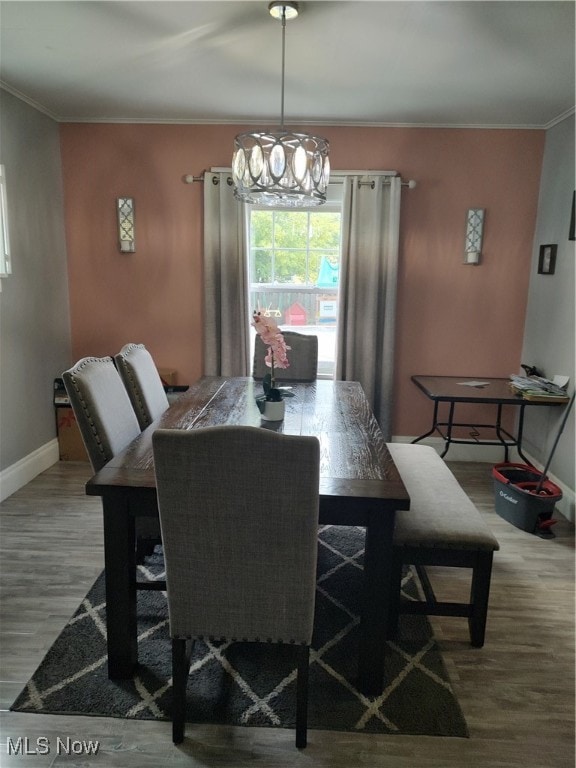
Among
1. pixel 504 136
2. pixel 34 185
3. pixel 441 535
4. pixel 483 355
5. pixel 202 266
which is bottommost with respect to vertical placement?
pixel 441 535

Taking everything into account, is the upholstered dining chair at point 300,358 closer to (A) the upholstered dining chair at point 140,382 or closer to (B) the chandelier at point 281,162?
(A) the upholstered dining chair at point 140,382

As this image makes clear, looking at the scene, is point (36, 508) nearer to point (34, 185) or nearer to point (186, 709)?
point (186, 709)

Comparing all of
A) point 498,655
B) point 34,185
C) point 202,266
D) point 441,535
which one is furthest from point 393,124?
point 498,655

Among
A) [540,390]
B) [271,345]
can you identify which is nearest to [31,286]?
[271,345]

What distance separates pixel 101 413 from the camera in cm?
198

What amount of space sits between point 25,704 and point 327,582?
1.27 m

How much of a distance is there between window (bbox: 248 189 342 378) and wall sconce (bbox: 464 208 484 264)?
94 centimetres

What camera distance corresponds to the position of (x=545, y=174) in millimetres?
3725

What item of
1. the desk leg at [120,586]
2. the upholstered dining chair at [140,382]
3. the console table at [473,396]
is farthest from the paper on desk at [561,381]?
the desk leg at [120,586]

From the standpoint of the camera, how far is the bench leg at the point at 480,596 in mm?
1937

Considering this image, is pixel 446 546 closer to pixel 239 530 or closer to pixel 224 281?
pixel 239 530

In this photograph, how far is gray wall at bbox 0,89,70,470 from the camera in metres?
3.26

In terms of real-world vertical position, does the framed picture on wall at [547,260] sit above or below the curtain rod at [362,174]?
below

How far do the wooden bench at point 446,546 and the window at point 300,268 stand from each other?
2.19 m
